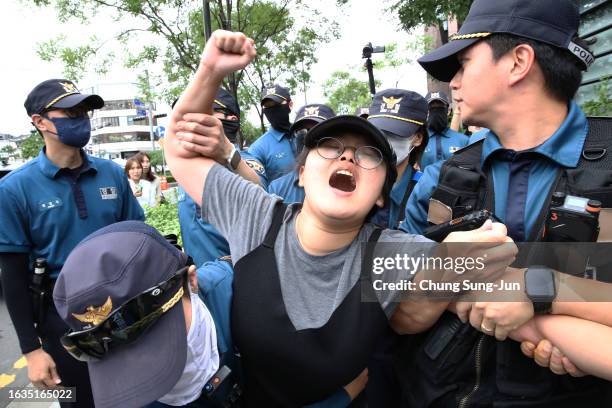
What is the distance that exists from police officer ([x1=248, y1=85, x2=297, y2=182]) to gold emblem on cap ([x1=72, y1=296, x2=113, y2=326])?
295 cm

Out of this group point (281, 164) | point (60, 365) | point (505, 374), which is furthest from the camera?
point (281, 164)

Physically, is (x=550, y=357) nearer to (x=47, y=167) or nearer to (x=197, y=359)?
(x=197, y=359)

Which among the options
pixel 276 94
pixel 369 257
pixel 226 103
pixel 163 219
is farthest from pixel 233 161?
pixel 163 219

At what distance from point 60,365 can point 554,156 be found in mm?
2787

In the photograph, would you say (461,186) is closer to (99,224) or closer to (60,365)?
(99,224)

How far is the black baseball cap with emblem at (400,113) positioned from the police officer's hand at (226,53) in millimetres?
1508

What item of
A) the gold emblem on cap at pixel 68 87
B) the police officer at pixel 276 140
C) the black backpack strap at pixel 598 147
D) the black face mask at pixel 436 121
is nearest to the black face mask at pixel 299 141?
the police officer at pixel 276 140

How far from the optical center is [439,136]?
5.12 m

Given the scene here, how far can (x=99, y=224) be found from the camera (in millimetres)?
2592

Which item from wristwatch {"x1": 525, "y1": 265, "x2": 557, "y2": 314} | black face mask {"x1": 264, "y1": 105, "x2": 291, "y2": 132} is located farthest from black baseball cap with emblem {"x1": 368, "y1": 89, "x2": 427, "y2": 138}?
black face mask {"x1": 264, "y1": 105, "x2": 291, "y2": 132}

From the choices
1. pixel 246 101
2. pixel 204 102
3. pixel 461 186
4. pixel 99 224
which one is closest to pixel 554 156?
pixel 461 186

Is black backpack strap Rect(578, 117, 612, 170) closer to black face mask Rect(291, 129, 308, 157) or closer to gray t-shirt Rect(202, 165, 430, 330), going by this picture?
gray t-shirt Rect(202, 165, 430, 330)

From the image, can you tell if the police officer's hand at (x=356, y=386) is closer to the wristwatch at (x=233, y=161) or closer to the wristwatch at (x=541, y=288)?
the wristwatch at (x=541, y=288)

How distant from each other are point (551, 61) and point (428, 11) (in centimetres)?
493
